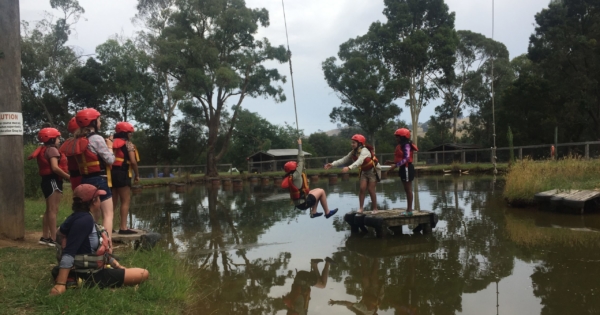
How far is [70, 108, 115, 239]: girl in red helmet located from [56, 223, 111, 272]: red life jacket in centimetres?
118

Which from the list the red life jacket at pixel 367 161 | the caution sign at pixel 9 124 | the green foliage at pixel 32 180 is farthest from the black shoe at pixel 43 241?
the green foliage at pixel 32 180

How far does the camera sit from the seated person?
158 inches

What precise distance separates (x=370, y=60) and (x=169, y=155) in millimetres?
21989

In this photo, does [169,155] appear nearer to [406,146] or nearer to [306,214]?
[306,214]

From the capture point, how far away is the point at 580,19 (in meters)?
33.6

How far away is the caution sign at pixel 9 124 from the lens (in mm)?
6957

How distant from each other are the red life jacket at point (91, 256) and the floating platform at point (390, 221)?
4.92m

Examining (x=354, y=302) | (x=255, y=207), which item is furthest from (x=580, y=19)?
(x=354, y=302)

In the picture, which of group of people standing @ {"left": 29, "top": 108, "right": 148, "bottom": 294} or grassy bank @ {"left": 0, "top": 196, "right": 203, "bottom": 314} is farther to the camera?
group of people standing @ {"left": 29, "top": 108, "right": 148, "bottom": 294}

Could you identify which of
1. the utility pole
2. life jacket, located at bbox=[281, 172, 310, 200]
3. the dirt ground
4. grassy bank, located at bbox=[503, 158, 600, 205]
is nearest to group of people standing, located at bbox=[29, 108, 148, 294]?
the dirt ground

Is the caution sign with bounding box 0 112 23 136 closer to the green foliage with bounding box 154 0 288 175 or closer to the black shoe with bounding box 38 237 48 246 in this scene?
the black shoe with bounding box 38 237 48 246

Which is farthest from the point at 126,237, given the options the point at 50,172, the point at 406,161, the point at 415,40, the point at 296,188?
the point at 415,40

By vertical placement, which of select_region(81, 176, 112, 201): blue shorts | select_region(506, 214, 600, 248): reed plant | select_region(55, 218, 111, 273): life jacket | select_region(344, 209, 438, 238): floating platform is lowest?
select_region(506, 214, 600, 248): reed plant

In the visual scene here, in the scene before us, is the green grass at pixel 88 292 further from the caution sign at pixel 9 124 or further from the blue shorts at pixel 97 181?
the caution sign at pixel 9 124
